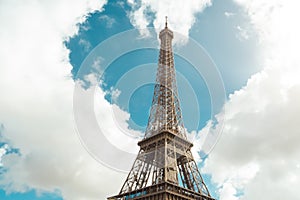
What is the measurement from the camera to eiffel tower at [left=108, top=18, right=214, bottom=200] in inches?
1687

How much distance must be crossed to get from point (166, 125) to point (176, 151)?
654 centimetres

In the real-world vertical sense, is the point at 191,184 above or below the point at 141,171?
below

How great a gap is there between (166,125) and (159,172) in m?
11.1

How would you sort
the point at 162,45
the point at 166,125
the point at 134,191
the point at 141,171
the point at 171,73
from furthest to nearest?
1. the point at 162,45
2. the point at 171,73
3. the point at 166,125
4. the point at 141,171
5. the point at 134,191

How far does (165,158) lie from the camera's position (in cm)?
4619

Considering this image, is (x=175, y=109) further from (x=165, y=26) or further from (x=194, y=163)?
(x=165, y=26)

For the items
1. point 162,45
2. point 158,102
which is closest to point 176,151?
point 158,102

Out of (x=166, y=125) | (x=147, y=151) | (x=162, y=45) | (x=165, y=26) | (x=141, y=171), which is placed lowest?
(x=141, y=171)

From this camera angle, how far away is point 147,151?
52.6 m

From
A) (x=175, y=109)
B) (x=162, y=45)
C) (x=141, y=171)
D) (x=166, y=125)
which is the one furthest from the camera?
(x=162, y=45)

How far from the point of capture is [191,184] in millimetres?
47531

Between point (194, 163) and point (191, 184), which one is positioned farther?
point (194, 163)

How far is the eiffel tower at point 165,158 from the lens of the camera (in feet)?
141

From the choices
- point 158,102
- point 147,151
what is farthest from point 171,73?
point 147,151
